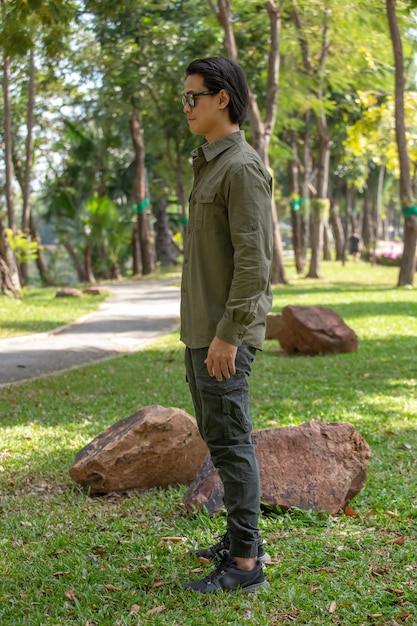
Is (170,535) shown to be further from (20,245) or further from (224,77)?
(20,245)

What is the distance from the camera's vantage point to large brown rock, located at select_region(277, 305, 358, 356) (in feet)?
36.3

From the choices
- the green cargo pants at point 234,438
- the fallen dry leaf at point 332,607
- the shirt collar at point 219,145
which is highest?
the shirt collar at point 219,145

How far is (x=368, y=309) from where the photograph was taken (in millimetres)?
16219

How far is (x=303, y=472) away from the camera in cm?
470

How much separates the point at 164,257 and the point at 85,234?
7.29 m

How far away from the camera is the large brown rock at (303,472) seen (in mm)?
4645

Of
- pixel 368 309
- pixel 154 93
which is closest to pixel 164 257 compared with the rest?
pixel 154 93

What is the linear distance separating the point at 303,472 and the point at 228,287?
158 cm

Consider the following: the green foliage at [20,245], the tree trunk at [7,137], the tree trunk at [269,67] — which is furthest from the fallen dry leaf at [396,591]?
the green foliage at [20,245]

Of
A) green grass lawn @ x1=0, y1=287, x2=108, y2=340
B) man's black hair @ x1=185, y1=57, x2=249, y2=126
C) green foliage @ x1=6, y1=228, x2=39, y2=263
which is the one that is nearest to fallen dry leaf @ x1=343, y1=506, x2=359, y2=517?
man's black hair @ x1=185, y1=57, x2=249, y2=126

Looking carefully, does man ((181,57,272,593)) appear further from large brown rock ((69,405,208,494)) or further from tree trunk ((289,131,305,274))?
tree trunk ((289,131,305,274))

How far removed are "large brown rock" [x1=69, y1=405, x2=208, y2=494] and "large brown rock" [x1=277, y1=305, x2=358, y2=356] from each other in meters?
5.88

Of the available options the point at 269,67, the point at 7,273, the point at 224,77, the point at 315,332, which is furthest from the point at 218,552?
the point at 269,67

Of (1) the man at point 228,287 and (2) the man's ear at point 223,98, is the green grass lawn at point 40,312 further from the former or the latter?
(2) the man's ear at point 223,98
